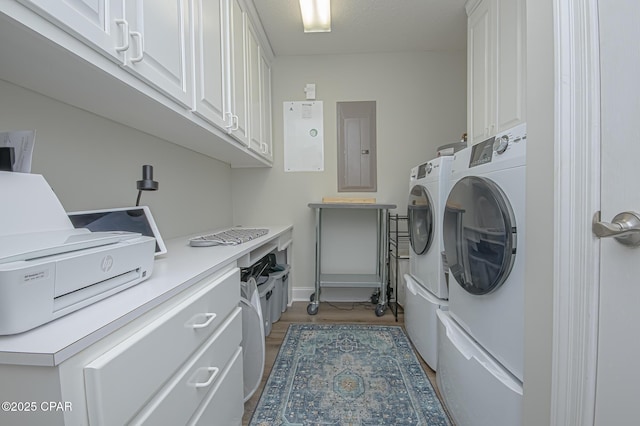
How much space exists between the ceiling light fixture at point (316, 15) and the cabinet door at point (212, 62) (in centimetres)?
63

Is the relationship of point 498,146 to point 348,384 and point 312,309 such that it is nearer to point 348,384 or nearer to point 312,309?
point 348,384

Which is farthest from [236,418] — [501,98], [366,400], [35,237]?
[501,98]

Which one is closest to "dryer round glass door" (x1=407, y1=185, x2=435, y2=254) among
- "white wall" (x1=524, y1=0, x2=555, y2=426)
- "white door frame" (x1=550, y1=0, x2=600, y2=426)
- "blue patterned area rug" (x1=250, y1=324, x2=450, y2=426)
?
"blue patterned area rug" (x1=250, y1=324, x2=450, y2=426)

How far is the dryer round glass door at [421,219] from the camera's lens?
1.60 m

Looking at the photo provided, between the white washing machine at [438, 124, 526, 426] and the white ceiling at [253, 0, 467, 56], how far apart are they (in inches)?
54.3

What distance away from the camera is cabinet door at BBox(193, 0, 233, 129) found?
1.16 m

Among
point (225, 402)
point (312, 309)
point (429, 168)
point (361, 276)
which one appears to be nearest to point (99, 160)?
point (225, 402)

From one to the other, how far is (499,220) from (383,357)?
1.16 metres

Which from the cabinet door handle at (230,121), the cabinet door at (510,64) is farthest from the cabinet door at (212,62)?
the cabinet door at (510,64)

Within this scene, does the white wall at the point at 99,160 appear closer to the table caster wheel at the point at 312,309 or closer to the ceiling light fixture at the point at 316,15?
the table caster wheel at the point at 312,309

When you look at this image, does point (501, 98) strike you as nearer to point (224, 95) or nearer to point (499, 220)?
point (499, 220)

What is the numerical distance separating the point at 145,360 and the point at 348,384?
3.91 ft

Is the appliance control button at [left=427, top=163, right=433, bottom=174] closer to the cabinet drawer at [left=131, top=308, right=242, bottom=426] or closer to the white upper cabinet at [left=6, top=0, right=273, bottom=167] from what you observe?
the white upper cabinet at [left=6, top=0, right=273, bottom=167]

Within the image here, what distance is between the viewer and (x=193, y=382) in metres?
0.71
